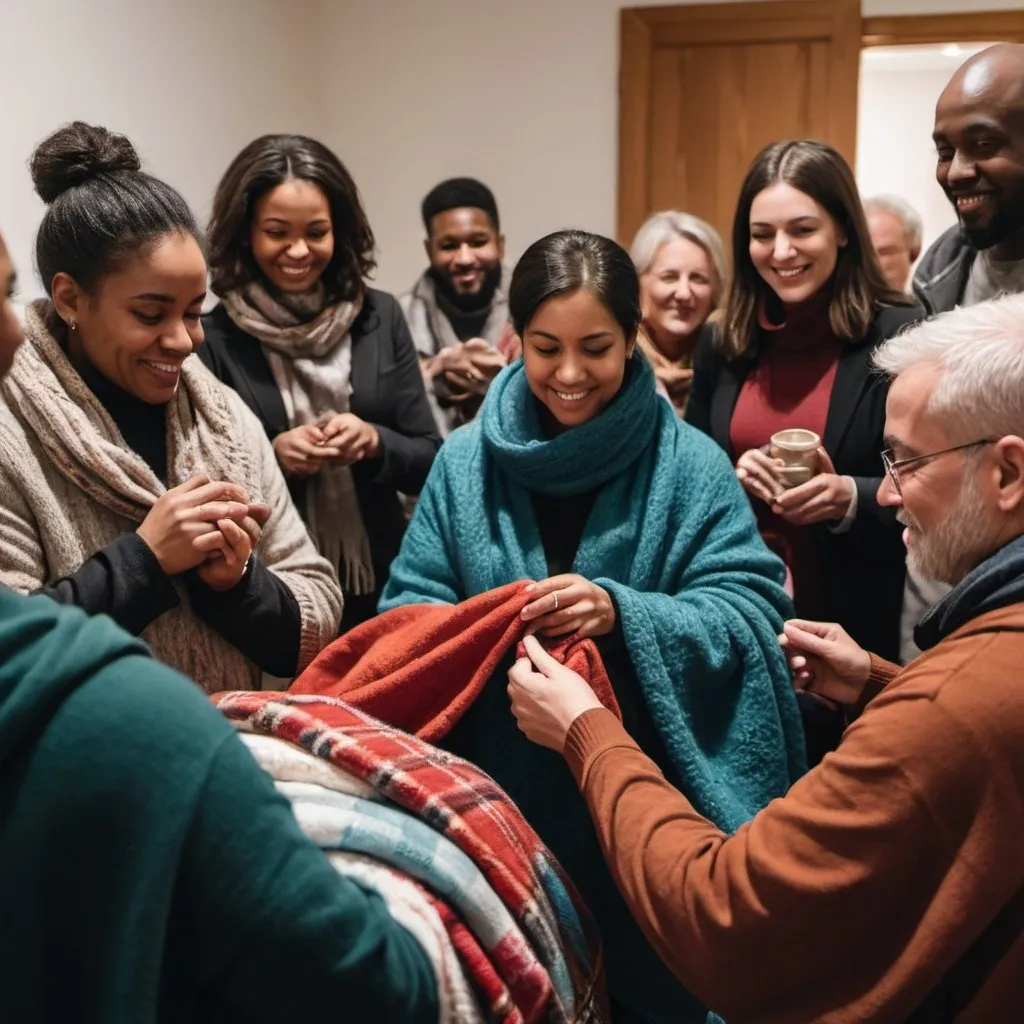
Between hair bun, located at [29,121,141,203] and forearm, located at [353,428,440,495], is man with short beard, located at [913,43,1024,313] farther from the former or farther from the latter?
hair bun, located at [29,121,141,203]

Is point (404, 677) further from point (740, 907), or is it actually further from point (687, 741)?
point (740, 907)

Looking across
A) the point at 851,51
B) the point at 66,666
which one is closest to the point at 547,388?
the point at 66,666

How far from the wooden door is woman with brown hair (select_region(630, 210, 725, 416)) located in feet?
5.15

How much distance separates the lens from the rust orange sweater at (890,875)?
100 cm

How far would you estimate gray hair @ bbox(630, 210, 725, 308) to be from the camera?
2.70 m

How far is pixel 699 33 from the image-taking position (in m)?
4.09

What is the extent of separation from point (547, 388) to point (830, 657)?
562 millimetres

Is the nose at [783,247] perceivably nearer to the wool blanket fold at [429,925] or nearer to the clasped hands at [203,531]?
the clasped hands at [203,531]

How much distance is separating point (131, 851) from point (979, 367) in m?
0.90

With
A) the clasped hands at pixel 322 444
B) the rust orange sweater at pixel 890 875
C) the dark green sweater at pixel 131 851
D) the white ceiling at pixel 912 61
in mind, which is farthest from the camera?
the white ceiling at pixel 912 61

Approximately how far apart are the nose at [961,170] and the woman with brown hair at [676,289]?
2.18 feet

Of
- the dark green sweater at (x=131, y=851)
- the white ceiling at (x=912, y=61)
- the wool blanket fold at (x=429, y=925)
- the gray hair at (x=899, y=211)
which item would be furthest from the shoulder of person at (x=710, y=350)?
the white ceiling at (x=912, y=61)

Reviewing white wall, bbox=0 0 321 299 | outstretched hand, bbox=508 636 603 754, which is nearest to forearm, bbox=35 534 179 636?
outstretched hand, bbox=508 636 603 754

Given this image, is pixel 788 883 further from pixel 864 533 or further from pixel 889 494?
pixel 864 533
